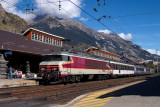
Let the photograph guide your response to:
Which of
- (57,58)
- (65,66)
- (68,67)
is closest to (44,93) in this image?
(65,66)

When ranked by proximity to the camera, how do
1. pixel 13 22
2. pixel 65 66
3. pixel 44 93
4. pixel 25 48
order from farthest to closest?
pixel 13 22 → pixel 25 48 → pixel 65 66 → pixel 44 93

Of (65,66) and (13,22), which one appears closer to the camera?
(65,66)

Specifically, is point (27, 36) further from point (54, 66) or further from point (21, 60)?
point (54, 66)

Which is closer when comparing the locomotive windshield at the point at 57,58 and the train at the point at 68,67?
the train at the point at 68,67

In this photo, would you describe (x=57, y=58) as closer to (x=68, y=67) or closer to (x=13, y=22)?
(x=68, y=67)

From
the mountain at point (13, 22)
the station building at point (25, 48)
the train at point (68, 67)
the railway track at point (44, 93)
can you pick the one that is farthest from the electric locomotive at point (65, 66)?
the mountain at point (13, 22)

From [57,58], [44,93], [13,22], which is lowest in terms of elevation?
[44,93]

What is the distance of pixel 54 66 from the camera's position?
18.0 m

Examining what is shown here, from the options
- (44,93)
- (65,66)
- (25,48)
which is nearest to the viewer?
(44,93)

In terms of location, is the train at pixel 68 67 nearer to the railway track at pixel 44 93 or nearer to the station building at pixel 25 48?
the station building at pixel 25 48

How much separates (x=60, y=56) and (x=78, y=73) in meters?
3.47

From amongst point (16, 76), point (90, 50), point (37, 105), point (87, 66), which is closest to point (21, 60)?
point (16, 76)

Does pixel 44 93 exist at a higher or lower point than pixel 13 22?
lower

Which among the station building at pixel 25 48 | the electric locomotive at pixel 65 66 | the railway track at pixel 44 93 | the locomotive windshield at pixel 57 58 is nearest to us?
the railway track at pixel 44 93
